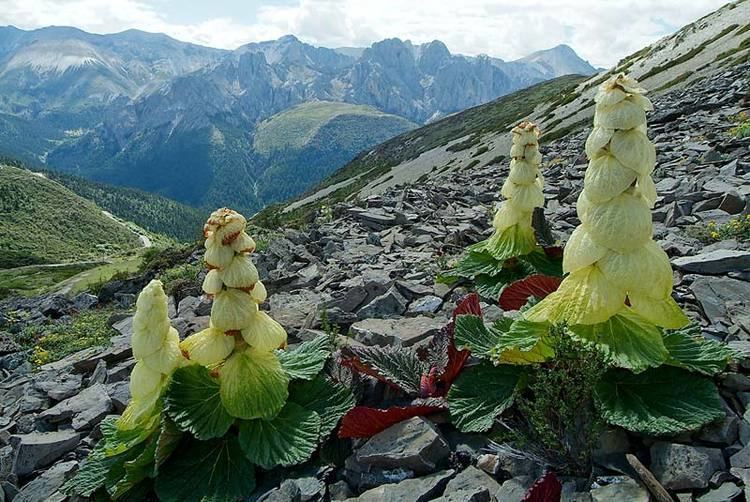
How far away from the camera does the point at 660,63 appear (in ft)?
215

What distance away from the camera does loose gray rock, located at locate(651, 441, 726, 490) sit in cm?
352

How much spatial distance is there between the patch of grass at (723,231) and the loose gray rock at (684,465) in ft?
18.1

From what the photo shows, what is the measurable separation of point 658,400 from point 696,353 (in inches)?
22.5

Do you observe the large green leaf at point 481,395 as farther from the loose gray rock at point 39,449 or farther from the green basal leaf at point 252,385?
the loose gray rock at point 39,449

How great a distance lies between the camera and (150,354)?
4.91 meters

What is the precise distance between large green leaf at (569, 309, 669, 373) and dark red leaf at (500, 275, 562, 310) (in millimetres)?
1315

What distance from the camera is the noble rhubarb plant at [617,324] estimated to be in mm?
3934

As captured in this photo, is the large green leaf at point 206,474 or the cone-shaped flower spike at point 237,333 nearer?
the large green leaf at point 206,474

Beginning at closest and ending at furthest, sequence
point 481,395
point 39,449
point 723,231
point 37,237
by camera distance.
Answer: point 481,395 → point 39,449 → point 723,231 → point 37,237

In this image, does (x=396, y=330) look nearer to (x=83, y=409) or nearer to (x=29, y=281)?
(x=83, y=409)

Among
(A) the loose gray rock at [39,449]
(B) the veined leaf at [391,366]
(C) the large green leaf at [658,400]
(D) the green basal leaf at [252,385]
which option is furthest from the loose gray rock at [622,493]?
(A) the loose gray rock at [39,449]

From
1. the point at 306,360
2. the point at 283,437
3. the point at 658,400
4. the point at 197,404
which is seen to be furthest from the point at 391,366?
the point at 658,400

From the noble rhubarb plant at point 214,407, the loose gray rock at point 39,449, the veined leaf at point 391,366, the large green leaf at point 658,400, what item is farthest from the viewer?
the loose gray rock at point 39,449

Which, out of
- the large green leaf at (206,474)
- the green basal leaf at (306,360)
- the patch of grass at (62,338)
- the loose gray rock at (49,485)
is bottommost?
the patch of grass at (62,338)
